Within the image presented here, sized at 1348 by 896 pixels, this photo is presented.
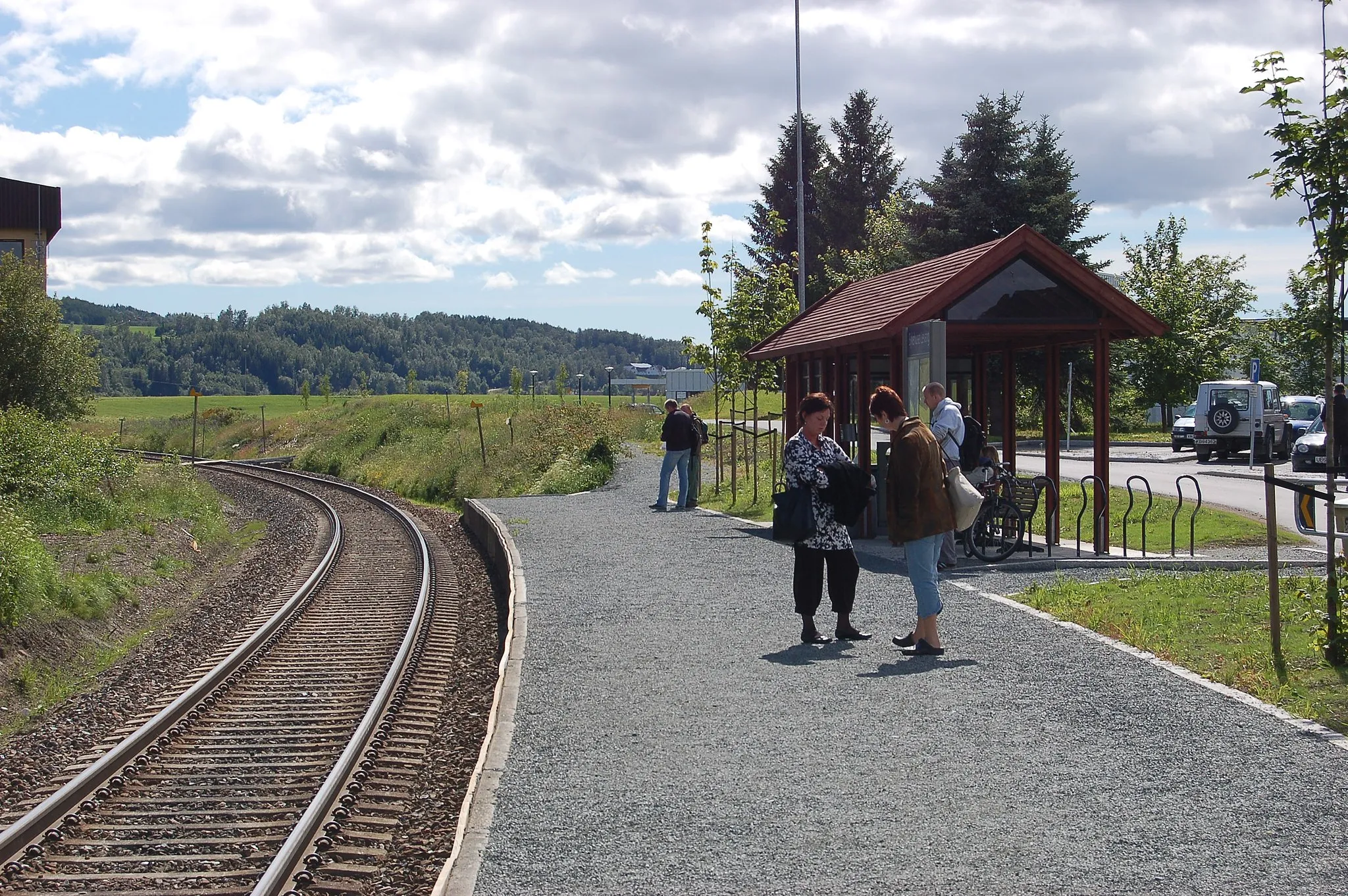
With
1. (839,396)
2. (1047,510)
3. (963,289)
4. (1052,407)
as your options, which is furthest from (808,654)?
(839,396)

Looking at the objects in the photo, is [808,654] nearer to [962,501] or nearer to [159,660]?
[962,501]

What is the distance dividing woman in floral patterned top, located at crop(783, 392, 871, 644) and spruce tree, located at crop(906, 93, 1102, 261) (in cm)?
3131

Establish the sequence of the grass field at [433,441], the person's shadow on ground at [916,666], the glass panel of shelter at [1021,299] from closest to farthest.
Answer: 1. the person's shadow on ground at [916,666]
2. the glass panel of shelter at [1021,299]
3. the grass field at [433,441]

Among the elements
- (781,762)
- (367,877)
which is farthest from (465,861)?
(781,762)

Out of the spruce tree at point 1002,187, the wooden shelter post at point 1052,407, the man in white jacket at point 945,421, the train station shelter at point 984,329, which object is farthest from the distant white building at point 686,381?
the man in white jacket at point 945,421

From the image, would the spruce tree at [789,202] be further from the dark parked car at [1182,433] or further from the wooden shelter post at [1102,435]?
the wooden shelter post at [1102,435]

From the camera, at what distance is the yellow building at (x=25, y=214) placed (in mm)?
38969

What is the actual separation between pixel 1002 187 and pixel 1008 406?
2422 centimetres

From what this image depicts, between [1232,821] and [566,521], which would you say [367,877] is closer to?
[1232,821]

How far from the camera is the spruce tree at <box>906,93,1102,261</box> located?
1571 inches

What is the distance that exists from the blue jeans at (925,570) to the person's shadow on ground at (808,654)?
75 cm

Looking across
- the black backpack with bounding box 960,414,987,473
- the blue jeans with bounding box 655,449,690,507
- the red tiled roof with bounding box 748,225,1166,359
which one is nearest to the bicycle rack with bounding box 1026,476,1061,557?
the black backpack with bounding box 960,414,987,473

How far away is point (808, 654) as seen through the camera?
33.2 ft

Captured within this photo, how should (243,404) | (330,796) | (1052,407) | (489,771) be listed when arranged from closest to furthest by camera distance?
(489,771)
(330,796)
(1052,407)
(243,404)
